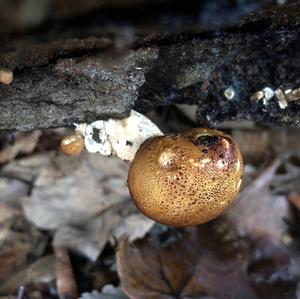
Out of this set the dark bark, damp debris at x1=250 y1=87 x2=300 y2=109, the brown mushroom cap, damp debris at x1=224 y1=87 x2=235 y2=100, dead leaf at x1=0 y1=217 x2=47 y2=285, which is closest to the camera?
the dark bark

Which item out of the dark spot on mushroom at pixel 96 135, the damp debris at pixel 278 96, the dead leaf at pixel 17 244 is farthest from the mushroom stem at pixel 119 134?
the dead leaf at pixel 17 244

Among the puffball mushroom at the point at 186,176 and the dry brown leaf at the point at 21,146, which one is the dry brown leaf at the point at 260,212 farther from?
the dry brown leaf at the point at 21,146

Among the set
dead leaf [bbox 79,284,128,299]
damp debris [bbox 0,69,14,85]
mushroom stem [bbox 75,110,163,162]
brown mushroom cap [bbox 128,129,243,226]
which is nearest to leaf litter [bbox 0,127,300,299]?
dead leaf [bbox 79,284,128,299]

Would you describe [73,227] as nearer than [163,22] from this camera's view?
No

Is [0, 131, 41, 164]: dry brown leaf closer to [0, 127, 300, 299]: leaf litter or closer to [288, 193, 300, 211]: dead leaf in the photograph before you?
[0, 127, 300, 299]: leaf litter

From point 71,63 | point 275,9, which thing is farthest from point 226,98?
point 71,63

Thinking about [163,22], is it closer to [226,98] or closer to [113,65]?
[113,65]
